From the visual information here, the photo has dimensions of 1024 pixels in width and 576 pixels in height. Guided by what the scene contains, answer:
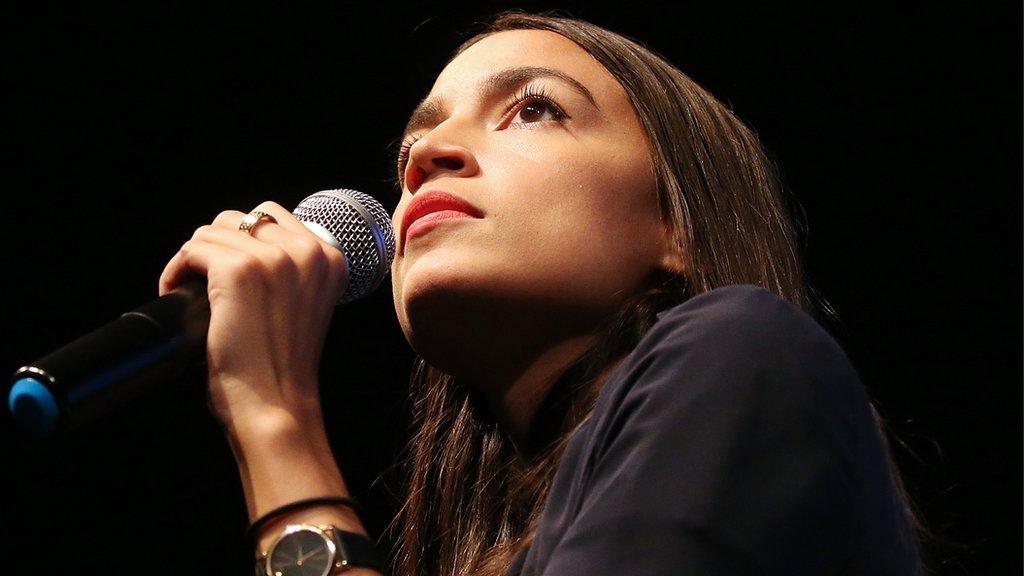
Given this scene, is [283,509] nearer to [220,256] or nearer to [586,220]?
[220,256]

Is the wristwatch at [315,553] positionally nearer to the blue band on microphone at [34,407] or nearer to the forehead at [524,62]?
the blue band on microphone at [34,407]

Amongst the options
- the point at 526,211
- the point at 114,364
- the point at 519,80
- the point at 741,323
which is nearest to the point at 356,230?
the point at 526,211

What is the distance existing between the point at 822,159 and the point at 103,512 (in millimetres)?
1760

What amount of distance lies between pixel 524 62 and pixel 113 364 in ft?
2.65

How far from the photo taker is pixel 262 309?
3.94ft

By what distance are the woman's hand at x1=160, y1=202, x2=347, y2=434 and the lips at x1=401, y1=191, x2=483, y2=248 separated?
16cm

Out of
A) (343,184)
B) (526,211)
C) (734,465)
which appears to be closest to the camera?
(734,465)

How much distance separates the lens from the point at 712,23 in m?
2.48

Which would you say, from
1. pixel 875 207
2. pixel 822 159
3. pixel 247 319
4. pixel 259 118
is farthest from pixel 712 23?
pixel 247 319

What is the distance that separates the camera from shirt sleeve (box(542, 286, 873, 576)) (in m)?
0.86

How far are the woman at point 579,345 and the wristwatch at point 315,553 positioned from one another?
18 millimetres

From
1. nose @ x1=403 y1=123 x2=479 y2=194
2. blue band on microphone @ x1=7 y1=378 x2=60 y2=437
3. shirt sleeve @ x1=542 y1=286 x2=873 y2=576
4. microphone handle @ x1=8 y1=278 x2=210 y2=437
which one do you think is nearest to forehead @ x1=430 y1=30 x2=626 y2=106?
nose @ x1=403 y1=123 x2=479 y2=194

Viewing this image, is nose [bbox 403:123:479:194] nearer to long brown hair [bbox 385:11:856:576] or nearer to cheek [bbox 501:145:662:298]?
cheek [bbox 501:145:662:298]

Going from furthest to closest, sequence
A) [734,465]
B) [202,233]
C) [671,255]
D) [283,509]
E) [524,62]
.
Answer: [524,62], [671,255], [202,233], [283,509], [734,465]
